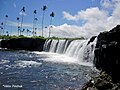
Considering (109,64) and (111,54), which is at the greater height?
(111,54)

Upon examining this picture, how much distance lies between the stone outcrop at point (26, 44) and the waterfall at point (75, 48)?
3.54 metres

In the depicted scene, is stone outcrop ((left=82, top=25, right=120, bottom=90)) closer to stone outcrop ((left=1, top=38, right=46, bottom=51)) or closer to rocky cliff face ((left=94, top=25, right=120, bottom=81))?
rocky cliff face ((left=94, top=25, right=120, bottom=81))

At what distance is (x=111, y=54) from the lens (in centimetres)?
2955

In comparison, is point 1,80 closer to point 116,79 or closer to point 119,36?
point 116,79

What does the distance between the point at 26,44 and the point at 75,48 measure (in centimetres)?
3478

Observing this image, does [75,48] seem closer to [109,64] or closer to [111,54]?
[111,54]

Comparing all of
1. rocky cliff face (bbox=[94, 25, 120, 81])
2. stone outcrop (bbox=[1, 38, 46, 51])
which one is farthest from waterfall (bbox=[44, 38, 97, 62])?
rocky cliff face (bbox=[94, 25, 120, 81])

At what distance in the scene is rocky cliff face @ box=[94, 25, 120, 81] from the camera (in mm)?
25250

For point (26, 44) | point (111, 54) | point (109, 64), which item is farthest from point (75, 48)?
point (26, 44)

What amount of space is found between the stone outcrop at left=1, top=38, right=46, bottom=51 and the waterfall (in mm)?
3537

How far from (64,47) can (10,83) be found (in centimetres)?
4512

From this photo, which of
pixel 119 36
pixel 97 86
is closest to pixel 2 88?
pixel 97 86

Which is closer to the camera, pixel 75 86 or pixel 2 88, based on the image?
pixel 2 88

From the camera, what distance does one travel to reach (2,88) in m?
22.8
